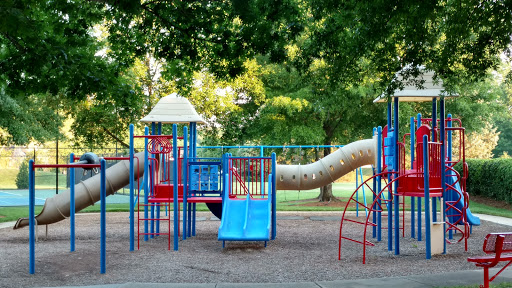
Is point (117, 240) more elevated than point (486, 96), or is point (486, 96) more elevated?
point (486, 96)

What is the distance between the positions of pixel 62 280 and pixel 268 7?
17.6 feet

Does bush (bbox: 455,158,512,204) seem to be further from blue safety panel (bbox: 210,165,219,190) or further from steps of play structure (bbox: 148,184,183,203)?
steps of play structure (bbox: 148,184,183,203)

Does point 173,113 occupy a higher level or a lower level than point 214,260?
higher

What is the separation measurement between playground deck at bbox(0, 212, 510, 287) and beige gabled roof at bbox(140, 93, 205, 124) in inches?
115

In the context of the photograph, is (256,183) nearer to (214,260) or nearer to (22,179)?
(214,260)

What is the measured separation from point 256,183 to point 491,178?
14.5 meters

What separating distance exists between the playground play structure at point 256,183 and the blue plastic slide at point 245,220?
0.02 meters

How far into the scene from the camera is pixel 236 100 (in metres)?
24.7

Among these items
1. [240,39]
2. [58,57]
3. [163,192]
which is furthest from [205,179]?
[58,57]

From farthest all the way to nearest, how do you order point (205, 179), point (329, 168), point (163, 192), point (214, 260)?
point (329, 168)
point (205, 179)
point (163, 192)
point (214, 260)

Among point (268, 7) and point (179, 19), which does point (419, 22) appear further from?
point (179, 19)

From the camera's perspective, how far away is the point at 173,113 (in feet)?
48.6

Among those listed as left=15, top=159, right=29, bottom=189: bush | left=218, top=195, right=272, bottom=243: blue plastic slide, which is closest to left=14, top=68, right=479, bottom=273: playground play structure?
left=218, top=195, right=272, bottom=243: blue plastic slide

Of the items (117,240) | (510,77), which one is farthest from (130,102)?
(510,77)
